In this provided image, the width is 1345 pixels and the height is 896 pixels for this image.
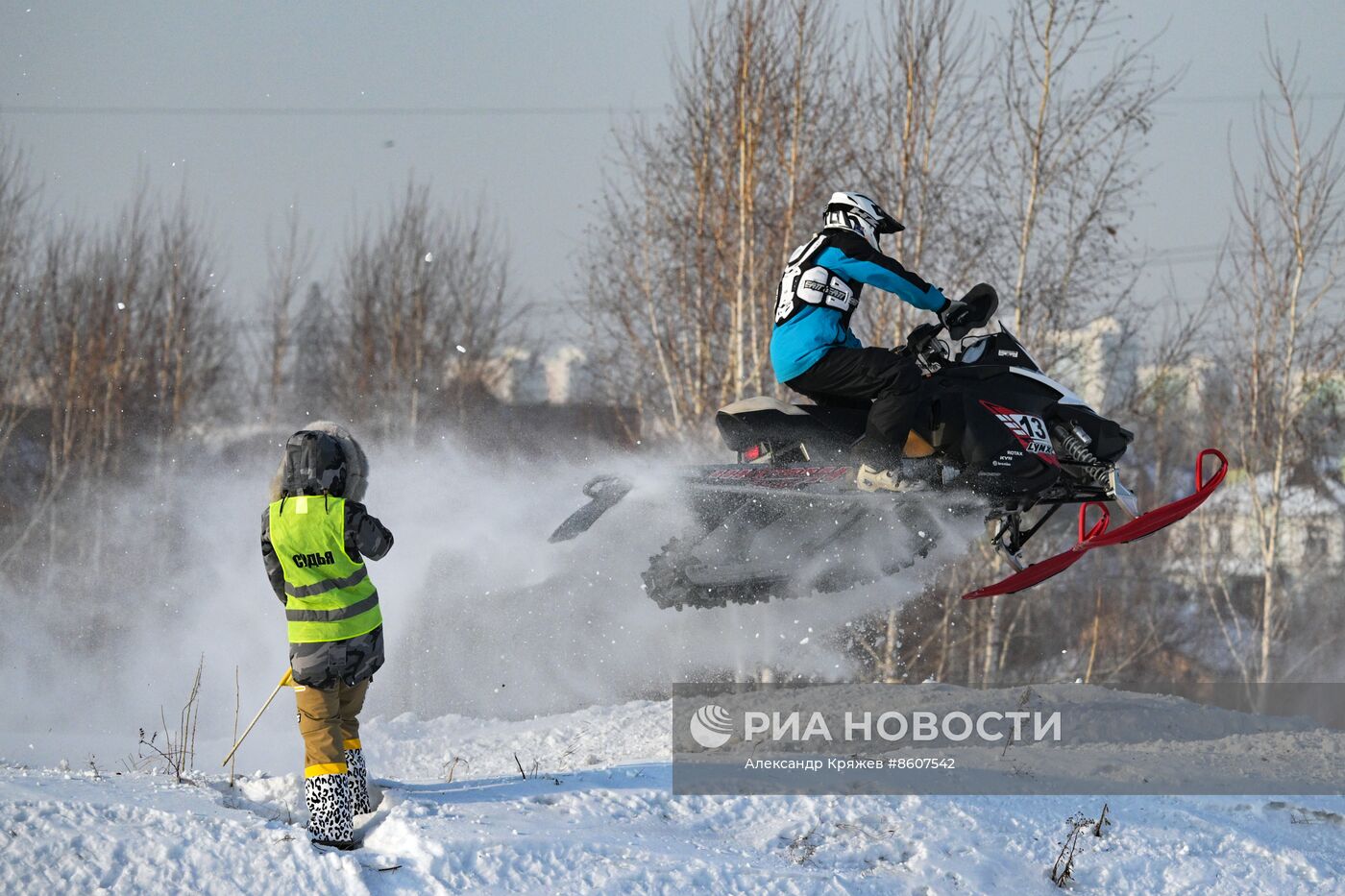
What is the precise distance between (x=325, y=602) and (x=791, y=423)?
2.83 metres

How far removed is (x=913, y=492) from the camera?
638cm

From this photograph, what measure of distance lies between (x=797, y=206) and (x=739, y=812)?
1030 centimetres

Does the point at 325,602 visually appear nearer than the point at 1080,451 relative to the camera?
Yes

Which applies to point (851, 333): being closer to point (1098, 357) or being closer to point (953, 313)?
point (953, 313)

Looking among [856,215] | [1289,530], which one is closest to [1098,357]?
[1289,530]

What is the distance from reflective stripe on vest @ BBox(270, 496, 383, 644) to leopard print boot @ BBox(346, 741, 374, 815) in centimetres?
50

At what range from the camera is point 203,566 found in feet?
36.2

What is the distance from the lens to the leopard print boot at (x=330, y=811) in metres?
4.57

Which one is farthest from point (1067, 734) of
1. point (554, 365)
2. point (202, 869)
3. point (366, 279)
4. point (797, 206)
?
point (554, 365)

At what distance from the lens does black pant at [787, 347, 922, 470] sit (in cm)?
629

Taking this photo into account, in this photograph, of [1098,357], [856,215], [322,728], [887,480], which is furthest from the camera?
[1098,357]

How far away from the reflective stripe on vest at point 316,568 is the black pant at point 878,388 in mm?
2759

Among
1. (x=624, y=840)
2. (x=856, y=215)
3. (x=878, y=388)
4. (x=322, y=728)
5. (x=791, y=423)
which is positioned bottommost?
(x=624, y=840)

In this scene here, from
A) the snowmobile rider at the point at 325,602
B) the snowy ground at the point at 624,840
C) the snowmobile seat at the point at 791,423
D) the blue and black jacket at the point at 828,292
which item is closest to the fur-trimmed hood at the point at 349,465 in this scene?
the snowmobile rider at the point at 325,602
